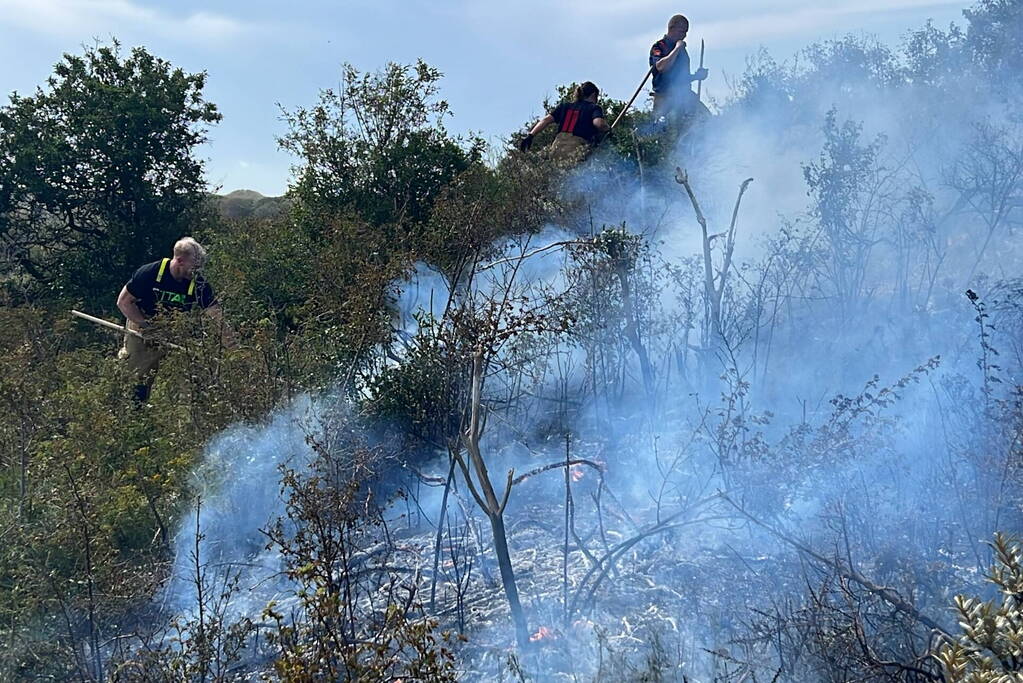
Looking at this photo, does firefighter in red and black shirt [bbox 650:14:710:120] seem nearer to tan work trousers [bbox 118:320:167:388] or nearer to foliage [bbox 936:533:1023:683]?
tan work trousers [bbox 118:320:167:388]

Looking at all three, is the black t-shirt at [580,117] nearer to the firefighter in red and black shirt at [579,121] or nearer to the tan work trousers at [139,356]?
the firefighter in red and black shirt at [579,121]

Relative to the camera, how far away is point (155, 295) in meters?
6.38

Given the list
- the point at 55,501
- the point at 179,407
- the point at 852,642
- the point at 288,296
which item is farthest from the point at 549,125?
the point at 852,642

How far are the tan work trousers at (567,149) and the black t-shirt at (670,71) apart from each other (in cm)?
86

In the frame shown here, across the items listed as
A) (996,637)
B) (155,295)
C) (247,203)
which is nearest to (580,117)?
(155,295)

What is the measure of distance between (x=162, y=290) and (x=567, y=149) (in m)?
3.81

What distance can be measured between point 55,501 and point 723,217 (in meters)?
A: 5.62

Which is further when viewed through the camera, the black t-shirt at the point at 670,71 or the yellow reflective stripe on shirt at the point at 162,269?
the black t-shirt at the point at 670,71

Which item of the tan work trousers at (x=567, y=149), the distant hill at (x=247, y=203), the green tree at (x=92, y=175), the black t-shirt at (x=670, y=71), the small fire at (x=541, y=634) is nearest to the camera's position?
the small fire at (x=541, y=634)

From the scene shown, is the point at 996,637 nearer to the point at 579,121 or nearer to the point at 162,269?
the point at 162,269

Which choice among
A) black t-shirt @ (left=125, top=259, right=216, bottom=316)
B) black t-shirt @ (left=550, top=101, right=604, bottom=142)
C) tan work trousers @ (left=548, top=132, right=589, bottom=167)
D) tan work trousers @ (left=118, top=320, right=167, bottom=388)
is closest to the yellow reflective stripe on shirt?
black t-shirt @ (left=125, top=259, right=216, bottom=316)

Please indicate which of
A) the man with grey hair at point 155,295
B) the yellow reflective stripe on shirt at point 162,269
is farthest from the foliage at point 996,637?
the yellow reflective stripe on shirt at point 162,269

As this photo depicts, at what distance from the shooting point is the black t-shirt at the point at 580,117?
8.55 metres

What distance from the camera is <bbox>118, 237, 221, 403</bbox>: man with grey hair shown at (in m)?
6.25
